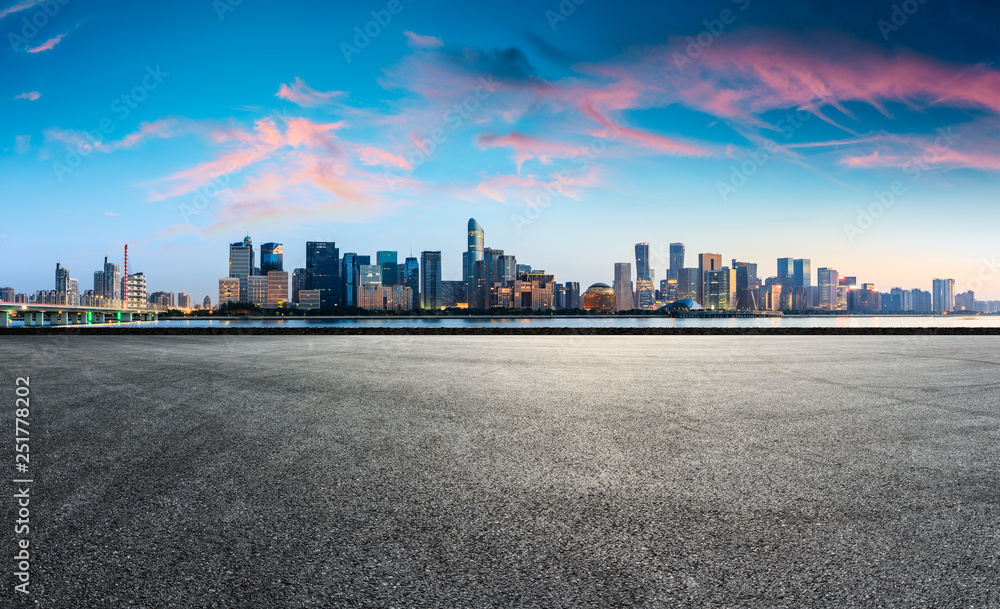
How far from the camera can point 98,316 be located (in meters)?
172

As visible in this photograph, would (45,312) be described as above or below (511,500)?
below

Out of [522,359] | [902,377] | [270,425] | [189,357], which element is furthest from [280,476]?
[189,357]

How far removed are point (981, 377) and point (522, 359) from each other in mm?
11576

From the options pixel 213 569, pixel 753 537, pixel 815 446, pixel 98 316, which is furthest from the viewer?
pixel 98 316

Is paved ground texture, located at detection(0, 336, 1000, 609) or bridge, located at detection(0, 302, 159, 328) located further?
bridge, located at detection(0, 302, 159, 328)

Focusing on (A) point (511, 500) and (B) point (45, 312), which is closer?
(A) point (511, 500)

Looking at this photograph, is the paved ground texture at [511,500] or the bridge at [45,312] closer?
the paved ground texture at [511,500]

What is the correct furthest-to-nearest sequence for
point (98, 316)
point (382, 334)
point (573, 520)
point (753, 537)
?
point (98, 316) → point (382, 334) → point (573, 520) → point (753, 537)

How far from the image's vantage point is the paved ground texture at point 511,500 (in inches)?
123

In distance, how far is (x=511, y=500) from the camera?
176 inches

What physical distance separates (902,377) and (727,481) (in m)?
10.5

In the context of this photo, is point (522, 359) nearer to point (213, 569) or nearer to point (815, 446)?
point (815, 446)

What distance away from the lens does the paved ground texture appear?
10.3ft

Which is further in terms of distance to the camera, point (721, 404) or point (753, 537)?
point (721, 404)
